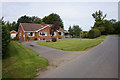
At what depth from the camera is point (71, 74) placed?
477 centimetres

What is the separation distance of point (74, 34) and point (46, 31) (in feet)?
48.3

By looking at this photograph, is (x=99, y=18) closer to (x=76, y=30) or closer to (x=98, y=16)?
(x=98, y=16)

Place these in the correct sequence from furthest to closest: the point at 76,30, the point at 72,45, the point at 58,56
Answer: the point at 76,30
the point at 72,45
the point at 58,56

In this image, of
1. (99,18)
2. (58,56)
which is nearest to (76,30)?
(99,18)

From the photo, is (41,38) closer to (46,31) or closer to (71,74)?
(46,31)

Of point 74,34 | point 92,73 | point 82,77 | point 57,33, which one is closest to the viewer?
point 82,77

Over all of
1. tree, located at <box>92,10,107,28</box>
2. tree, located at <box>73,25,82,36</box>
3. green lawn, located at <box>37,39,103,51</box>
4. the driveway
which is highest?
tree, located at <box>92,10,107,28</box>

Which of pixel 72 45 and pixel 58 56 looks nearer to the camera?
pixel 58 56

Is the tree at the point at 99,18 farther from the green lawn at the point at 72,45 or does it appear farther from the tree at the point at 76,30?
the green lawn at the point at 72,45

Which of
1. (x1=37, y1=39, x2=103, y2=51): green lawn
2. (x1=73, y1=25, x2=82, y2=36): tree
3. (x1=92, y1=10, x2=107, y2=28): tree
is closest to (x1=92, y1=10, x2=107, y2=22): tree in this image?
(x1=92, y1=10, x2=107, y2=28): tree

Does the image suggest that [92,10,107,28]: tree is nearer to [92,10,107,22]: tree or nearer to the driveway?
[92,10,107,22]: tree

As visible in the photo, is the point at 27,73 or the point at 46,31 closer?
the point at 27,73

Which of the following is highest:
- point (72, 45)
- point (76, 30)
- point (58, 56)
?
point (76, 30)

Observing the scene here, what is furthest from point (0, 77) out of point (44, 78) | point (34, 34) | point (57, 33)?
point (57, 33)
